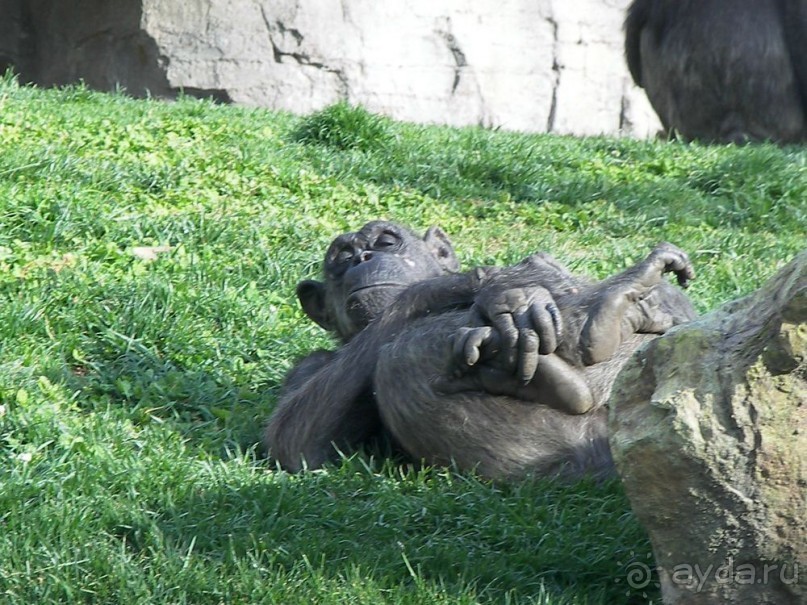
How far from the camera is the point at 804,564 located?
275 centimetres

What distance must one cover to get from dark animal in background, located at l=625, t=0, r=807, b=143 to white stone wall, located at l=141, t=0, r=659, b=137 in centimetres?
199

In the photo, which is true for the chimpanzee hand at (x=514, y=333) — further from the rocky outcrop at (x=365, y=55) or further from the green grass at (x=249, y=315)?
the rocky outcrop at (x=365, y=55)

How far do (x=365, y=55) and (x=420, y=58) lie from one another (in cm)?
81

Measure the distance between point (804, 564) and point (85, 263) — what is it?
14.4ft

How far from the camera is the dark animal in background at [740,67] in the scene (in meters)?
11.7

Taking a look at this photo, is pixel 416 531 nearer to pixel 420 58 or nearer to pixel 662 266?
pixel 662 266

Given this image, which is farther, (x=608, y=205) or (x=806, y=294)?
(x=608, y=205)

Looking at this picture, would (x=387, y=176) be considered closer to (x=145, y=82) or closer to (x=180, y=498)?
(x=180, y=498)

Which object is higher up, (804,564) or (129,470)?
(804,564)

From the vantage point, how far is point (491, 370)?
4.06 meters

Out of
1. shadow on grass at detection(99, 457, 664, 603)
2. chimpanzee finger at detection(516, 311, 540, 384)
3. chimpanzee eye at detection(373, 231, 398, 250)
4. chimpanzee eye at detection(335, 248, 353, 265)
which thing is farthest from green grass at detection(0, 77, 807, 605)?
chimpanzee eye at detection(373, 231, 398, 250)

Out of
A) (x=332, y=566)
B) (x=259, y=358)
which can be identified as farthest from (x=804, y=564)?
(x=259, y=358)

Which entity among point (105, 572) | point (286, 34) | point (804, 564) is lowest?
point (105, 572)

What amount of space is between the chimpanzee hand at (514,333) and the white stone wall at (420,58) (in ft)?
30.3
